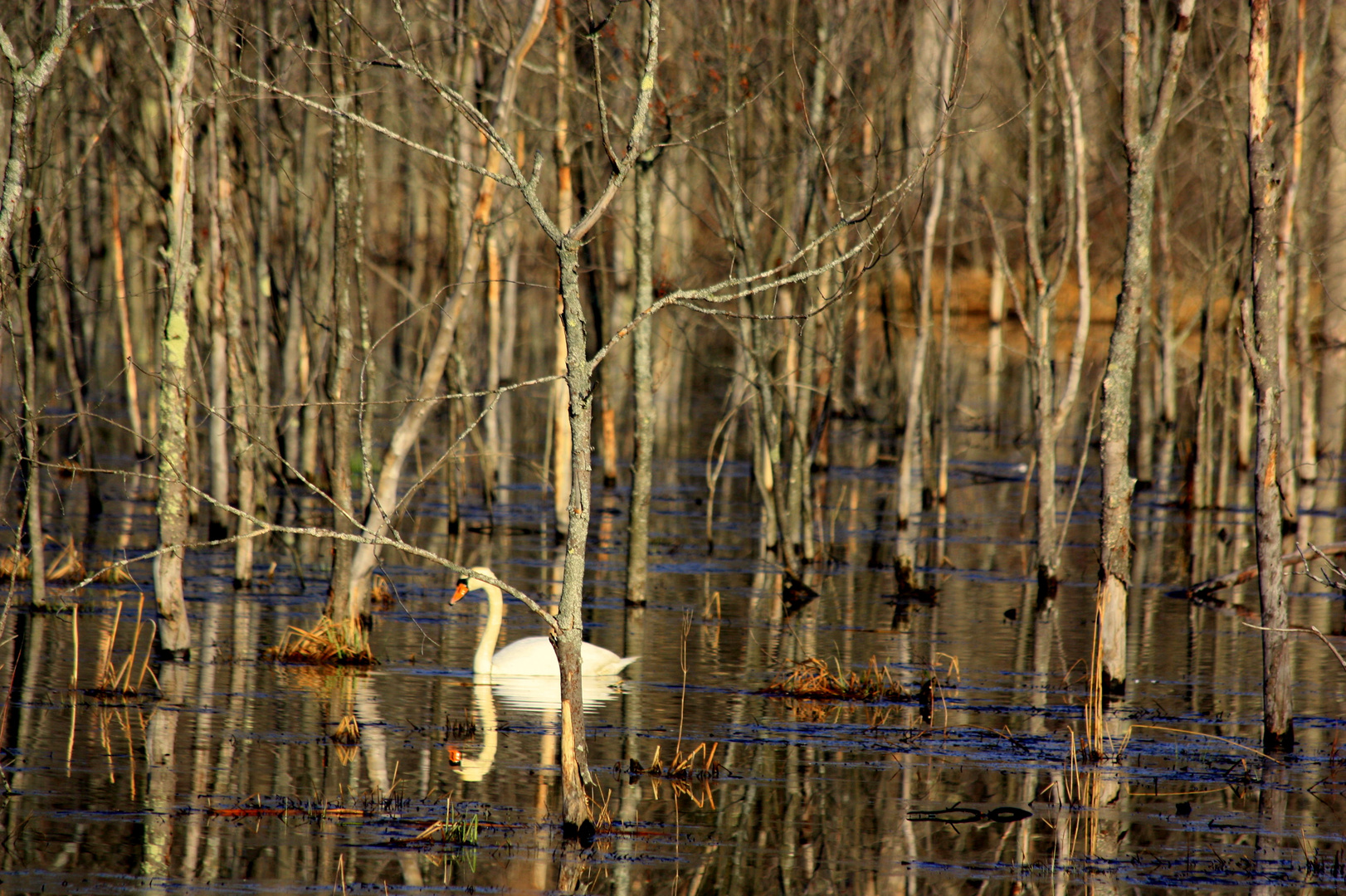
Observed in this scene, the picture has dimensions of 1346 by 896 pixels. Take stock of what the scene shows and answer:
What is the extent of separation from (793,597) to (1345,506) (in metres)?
12.8

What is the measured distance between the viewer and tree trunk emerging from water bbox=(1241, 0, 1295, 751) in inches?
397

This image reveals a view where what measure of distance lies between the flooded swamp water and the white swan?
26 cm

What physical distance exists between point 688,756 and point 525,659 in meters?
3.15

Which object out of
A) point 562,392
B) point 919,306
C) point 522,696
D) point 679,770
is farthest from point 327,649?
point 919,306

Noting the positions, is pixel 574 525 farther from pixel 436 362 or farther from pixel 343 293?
pixel 436 362

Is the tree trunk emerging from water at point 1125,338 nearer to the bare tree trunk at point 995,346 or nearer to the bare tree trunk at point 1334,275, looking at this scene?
the bare tree trunk at point 1334,275

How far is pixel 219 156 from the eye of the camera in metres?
17.0

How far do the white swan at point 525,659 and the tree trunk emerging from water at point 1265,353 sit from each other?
194 inches

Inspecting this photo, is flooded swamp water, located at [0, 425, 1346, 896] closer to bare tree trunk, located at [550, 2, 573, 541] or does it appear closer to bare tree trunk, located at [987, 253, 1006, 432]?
bare tree trunk, located at [550, 2, 573, 541]

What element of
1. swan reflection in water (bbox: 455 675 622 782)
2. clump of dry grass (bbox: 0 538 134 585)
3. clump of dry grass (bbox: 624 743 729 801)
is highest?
clump of dry grass (bbox: 0 538 134 585)

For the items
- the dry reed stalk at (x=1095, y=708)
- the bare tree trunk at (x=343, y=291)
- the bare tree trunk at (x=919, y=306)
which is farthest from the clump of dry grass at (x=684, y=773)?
the bare tree trunk at (x=919, y=306)

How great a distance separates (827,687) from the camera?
1251 centimetres

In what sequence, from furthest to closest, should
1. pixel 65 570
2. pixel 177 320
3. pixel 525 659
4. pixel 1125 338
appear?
pixel 65 570 → pixel 525 659 → pixel 177 320 → pixel 1125 338

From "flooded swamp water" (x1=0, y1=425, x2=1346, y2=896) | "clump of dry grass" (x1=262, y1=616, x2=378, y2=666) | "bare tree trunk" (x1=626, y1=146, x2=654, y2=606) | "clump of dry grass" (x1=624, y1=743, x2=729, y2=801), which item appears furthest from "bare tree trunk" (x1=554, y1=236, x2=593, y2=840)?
"bare tree trunk" (x1=626, y1=146, x2=654, y2=606)
